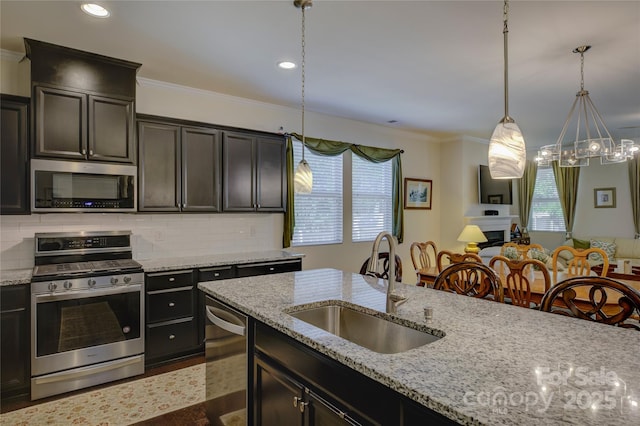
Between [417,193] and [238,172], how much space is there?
3.53 metres

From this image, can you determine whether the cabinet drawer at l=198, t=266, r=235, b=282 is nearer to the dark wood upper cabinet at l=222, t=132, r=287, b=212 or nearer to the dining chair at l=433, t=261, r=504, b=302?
the dark wood upper cabinet at l=222, t=132, r=287, b=212

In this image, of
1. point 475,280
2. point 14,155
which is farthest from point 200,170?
point 475,280

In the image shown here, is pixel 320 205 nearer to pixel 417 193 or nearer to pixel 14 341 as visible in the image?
pixel 417 193

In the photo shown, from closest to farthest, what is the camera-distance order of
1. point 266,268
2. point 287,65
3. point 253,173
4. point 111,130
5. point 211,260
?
point 111,130
point 287,65
point 211,260
point 266,268
point 253,173

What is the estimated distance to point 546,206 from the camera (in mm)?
7855

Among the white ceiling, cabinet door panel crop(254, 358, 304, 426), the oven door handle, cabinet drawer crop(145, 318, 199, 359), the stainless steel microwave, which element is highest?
the white ceiling

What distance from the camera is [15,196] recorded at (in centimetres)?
292

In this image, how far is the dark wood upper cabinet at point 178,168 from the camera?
3.48 meters

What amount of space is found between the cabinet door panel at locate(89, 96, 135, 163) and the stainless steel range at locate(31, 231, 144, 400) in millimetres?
740

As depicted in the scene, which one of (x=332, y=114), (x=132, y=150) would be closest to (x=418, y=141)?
(x=332, y=114)

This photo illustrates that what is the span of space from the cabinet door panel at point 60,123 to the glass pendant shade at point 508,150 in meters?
3.15

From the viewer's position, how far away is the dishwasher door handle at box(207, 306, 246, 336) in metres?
1.90

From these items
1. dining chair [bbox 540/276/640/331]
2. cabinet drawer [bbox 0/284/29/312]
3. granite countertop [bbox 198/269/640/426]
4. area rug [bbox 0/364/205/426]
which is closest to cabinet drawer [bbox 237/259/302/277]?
area rug [bbox 0/364/205/426]

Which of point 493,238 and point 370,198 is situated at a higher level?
point 370,198
